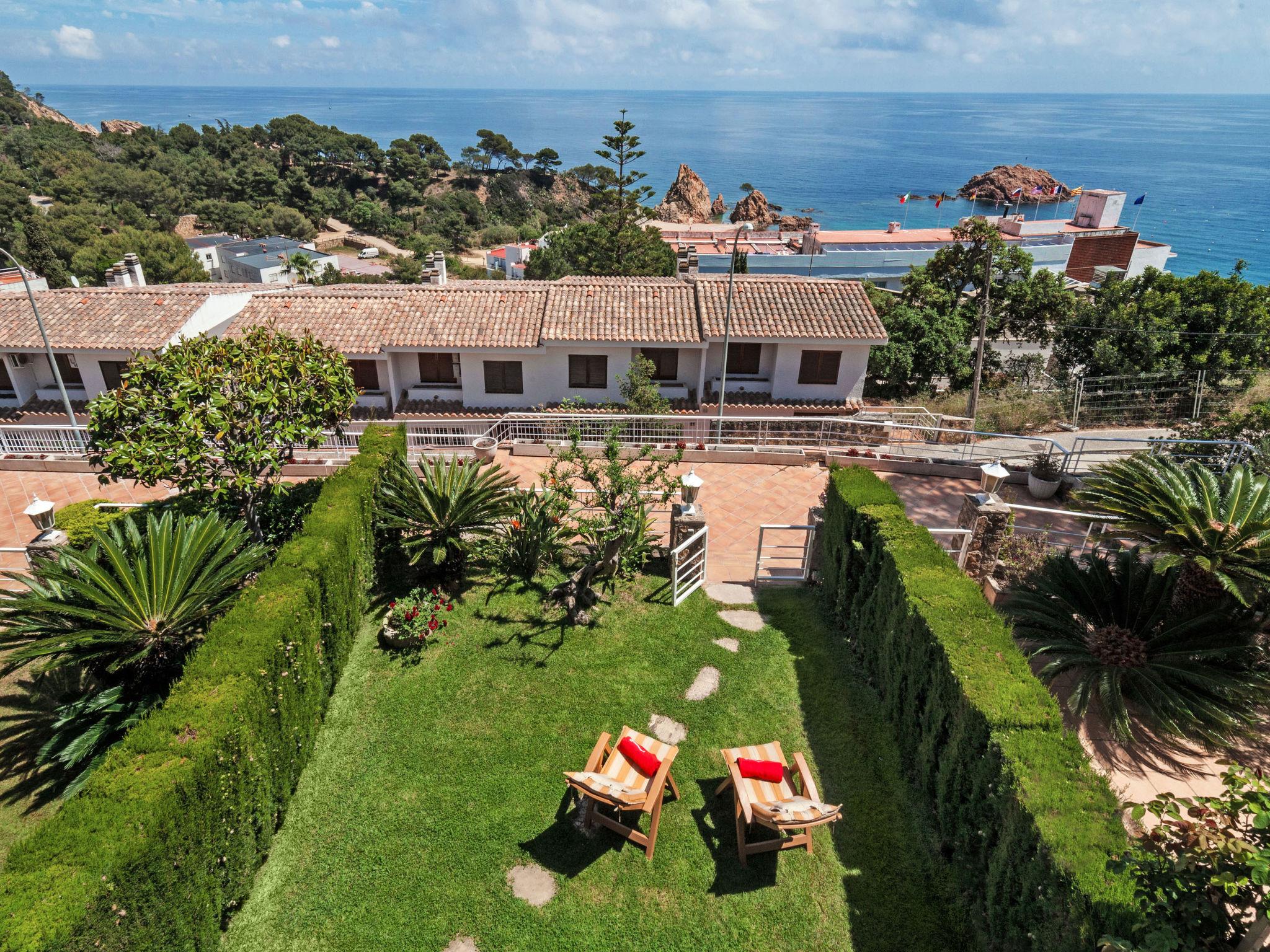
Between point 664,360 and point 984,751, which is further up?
point 984,751

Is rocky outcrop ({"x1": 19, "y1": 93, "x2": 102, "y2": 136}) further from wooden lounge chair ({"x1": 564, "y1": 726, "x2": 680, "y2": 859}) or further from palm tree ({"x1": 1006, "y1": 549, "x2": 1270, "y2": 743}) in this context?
palm tree ({"x1": 1006, "y1": 549, "x2": 1270, "y2": 743})

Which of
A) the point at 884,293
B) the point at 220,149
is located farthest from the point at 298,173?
the point at 884,293

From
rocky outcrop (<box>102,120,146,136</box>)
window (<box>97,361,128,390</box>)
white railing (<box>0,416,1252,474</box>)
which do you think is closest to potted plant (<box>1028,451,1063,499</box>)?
white railing (<box>0,416,1252,474</box>)

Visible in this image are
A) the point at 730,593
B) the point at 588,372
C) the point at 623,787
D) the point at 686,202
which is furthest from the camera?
the point at 686,202

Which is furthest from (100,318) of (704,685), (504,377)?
(704,685)

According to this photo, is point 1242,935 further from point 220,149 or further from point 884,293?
point 220,149

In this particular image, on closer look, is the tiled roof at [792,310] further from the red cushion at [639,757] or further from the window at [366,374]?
the red cushion at [639,757]

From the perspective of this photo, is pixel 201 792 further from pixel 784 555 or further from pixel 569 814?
pixel 784 555
